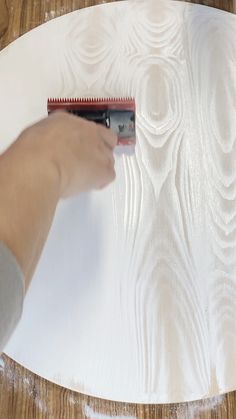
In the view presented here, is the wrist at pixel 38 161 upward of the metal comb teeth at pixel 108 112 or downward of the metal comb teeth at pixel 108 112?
downward

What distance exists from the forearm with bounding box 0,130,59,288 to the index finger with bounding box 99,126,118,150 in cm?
15

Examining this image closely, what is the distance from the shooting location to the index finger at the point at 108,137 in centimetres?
73

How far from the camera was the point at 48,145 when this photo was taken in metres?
0.62

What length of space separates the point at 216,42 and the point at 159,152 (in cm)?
17

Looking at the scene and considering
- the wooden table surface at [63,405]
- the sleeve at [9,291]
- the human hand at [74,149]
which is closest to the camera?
the sleeve at [9,291]

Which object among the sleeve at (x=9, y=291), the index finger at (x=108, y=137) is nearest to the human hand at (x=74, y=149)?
the index finger at (x=108, y=137)

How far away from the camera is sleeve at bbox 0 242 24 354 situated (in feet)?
1.56

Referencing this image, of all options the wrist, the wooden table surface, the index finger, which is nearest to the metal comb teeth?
the index finger

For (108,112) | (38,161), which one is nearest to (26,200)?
(38,161)

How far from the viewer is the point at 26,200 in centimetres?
53

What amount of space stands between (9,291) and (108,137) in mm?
301

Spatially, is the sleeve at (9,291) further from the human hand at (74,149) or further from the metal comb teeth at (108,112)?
the metal comb teeth at (108,112)

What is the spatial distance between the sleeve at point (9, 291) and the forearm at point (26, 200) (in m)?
0.02

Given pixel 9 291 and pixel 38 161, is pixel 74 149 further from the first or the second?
pixel 9 291
